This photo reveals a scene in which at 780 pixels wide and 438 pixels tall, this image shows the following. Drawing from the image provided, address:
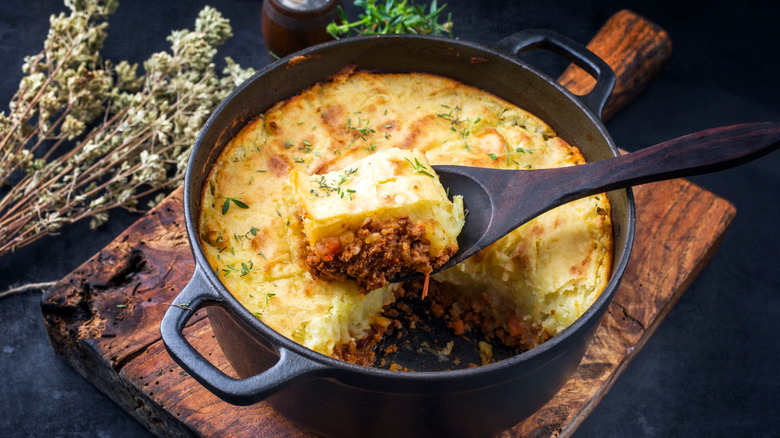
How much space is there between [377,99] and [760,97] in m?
2.99

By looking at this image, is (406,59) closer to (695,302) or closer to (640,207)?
(640,207)

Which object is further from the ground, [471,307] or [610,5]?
[610,5]

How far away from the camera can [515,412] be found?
2.72 meters

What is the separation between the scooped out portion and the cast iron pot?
0.45m

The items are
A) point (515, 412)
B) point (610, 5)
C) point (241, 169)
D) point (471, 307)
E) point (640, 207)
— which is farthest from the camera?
point (610, 5)

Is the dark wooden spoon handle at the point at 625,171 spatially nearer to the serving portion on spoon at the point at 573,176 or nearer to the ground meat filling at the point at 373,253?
the serving portion on spoon at the point at 573,176

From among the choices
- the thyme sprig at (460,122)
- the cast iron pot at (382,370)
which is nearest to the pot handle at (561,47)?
the cast iron pot at (382,370)

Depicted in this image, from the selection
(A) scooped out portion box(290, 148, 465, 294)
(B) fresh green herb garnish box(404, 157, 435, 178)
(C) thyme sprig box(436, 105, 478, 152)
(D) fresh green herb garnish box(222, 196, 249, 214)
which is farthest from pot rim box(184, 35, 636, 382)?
(B) fresh green herb garnish box(404, 157, 435, 178)

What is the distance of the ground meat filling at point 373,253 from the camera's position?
281 cm

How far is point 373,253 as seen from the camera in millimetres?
2824

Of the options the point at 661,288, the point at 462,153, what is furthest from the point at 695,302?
the point at 462,153

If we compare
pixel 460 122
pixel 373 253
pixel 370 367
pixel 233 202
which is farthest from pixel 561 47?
pixel 370 367

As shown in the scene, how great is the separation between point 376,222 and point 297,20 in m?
1.80

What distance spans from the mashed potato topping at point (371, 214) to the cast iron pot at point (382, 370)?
78mm
